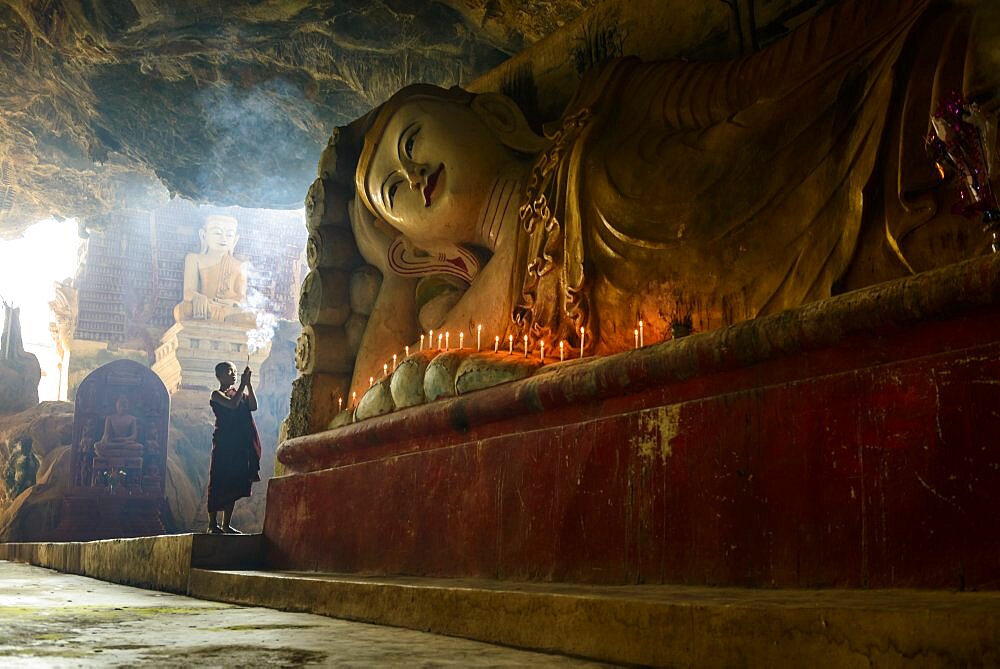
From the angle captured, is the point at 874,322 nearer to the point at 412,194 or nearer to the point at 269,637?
the point at 269,637

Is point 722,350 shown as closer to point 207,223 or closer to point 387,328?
point 387,328

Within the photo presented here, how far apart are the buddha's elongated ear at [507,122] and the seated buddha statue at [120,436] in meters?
10.6

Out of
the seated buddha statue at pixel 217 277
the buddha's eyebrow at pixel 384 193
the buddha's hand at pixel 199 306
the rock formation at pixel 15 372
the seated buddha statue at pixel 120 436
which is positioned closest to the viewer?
the buddha's eyebrow at pixel 384 193

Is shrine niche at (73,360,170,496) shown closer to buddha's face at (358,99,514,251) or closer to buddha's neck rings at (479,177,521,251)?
buddha's face at (358,99,514,251)

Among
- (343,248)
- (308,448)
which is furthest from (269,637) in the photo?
(343,248)

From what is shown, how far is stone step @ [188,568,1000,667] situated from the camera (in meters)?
1.57

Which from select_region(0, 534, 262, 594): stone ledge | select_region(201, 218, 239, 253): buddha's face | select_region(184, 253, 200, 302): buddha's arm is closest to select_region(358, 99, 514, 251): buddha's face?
select_region(0, 534, 262, 594): stone ledge

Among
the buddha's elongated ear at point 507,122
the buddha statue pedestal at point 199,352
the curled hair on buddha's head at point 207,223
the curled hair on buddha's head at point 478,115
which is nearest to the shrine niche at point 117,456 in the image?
the buddha statue pedestal at point 199,352

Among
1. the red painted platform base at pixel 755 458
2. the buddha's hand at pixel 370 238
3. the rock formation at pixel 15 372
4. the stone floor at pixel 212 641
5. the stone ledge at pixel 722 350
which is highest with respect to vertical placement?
the rock formation at pixel 15 372

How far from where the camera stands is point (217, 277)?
27.0 metres

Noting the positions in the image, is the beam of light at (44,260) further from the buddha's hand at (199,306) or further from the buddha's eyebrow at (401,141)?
the buddha's eyebrow at (401,141)

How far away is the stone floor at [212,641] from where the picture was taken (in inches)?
85.8

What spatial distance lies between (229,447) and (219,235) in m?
22.3

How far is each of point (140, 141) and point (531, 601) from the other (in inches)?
373
